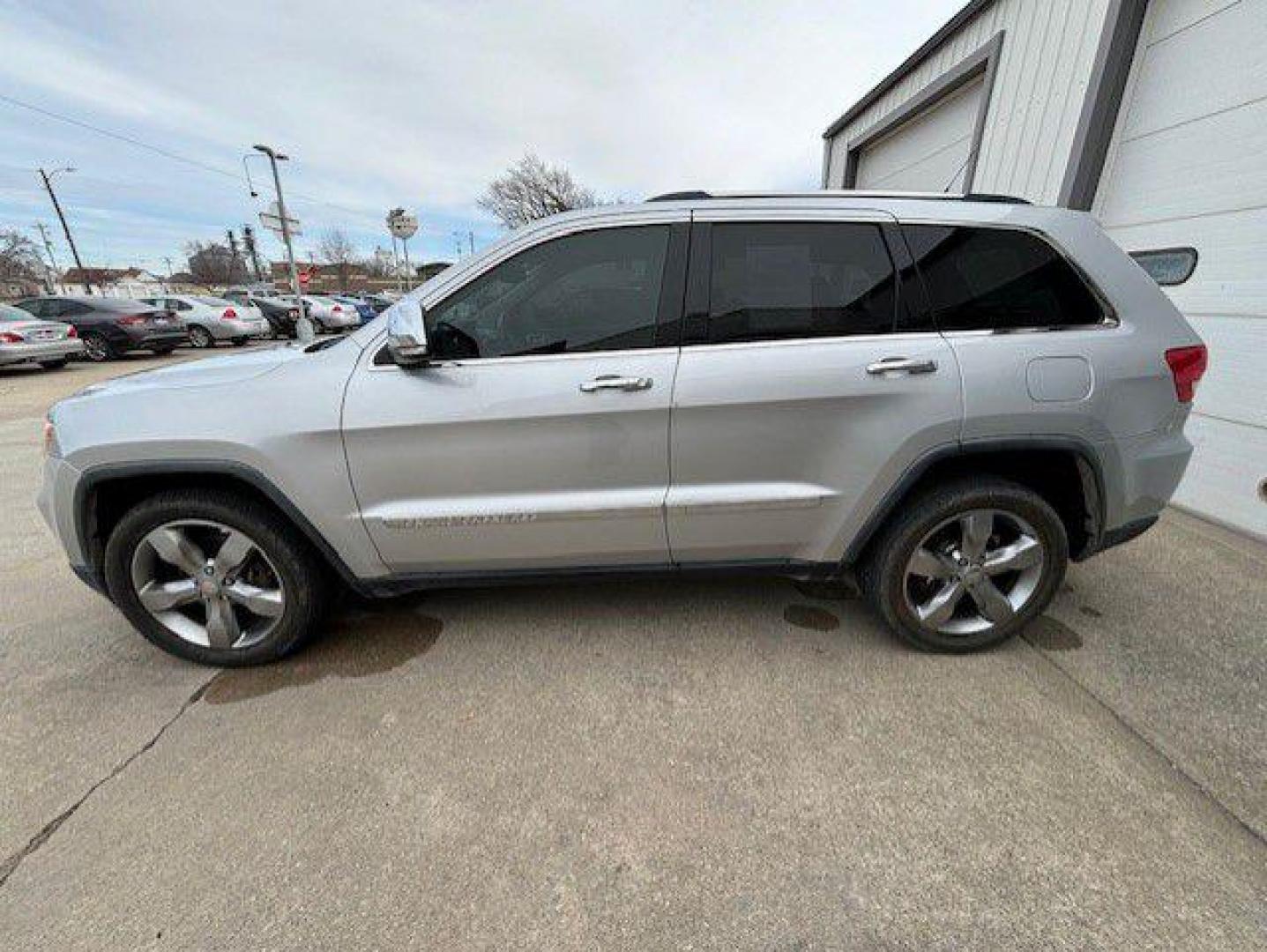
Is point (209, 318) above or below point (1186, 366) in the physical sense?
below

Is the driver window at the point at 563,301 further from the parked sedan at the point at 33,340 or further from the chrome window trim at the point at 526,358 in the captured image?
the parked sedan at the point at 33,340

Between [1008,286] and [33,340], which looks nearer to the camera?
[1008,286]

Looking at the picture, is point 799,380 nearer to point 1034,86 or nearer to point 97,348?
point 1034,86

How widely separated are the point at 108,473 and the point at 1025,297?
3.53 meters

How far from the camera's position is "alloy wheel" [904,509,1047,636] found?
7.63ft

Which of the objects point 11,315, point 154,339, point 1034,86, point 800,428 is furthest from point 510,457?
point 154,339

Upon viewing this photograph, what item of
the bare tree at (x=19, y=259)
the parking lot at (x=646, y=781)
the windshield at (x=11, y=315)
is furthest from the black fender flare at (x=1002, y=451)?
the bare tree at (x=19, y=259)

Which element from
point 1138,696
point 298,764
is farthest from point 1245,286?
point 298,764

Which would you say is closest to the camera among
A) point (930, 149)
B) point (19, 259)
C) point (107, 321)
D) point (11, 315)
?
point (930, 149)

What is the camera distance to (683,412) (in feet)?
6.90

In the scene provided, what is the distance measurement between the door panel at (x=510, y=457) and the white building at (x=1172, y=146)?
3813 millimetres

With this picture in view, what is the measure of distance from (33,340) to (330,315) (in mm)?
9240

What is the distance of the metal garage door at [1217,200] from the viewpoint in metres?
3.37

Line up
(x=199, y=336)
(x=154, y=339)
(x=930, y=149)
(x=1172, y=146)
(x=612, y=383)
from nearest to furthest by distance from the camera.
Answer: (x=612, y=383) < (x=1172, y=146) < (x=930, y=149) < (x=154, y=339) < (x=199, y=336)
